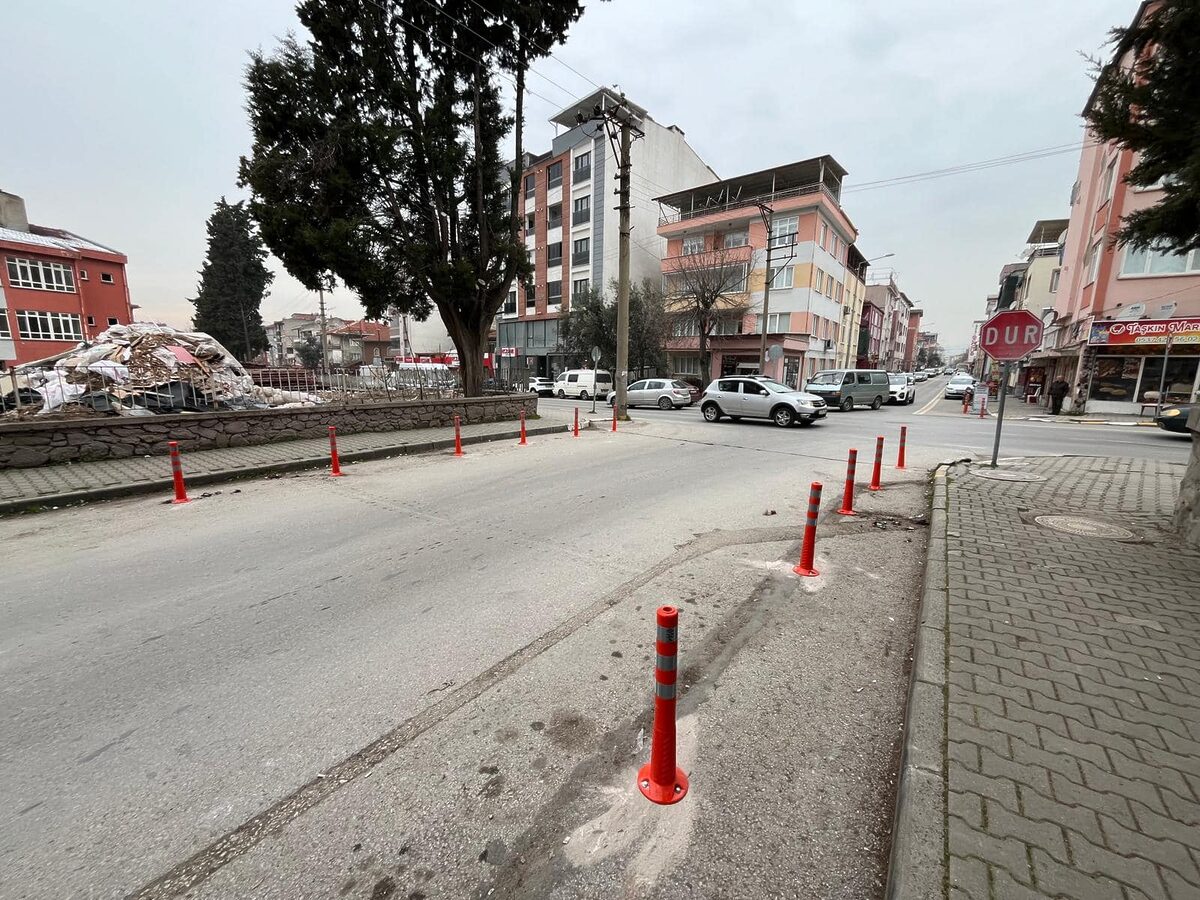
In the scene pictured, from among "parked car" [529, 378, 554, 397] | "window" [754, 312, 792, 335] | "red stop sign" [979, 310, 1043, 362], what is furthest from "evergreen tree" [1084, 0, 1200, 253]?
"window" [754, 312, 792, 335]

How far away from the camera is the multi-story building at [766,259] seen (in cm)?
3253

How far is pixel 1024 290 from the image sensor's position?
46.8 meters

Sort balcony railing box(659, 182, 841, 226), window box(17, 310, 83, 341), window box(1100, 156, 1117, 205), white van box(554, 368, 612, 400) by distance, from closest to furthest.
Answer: window box(1100, 156, 1117, 205) → white van box(554, 368, 612, 400) → balcony railing box(659, 182, 841, 226) → window box(17, 310, 83, 341)

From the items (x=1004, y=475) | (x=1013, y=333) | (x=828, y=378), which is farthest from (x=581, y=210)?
(x=1004, y=475)

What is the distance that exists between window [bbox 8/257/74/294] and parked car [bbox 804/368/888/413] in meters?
52.4

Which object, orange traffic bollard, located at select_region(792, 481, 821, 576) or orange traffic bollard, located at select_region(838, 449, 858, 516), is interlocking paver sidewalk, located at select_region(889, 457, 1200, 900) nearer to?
orange traffic bollard, located at select_region(792, 481, 821, 576)

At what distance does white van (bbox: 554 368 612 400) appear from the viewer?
30.2 meters

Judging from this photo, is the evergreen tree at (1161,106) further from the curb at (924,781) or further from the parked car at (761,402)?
the parked car at (761,402)

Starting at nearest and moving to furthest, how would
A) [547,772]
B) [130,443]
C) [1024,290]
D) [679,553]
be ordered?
[547,772], [679,553], [130,443], [1024,290]

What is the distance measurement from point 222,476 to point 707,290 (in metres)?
27.5

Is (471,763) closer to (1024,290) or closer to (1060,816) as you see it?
(1060,816)

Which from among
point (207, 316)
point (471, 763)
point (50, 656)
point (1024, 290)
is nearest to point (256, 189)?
point (50, 656)

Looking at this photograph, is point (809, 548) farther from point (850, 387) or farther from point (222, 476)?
point (850, 387)

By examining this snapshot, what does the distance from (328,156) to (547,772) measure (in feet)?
48.4
